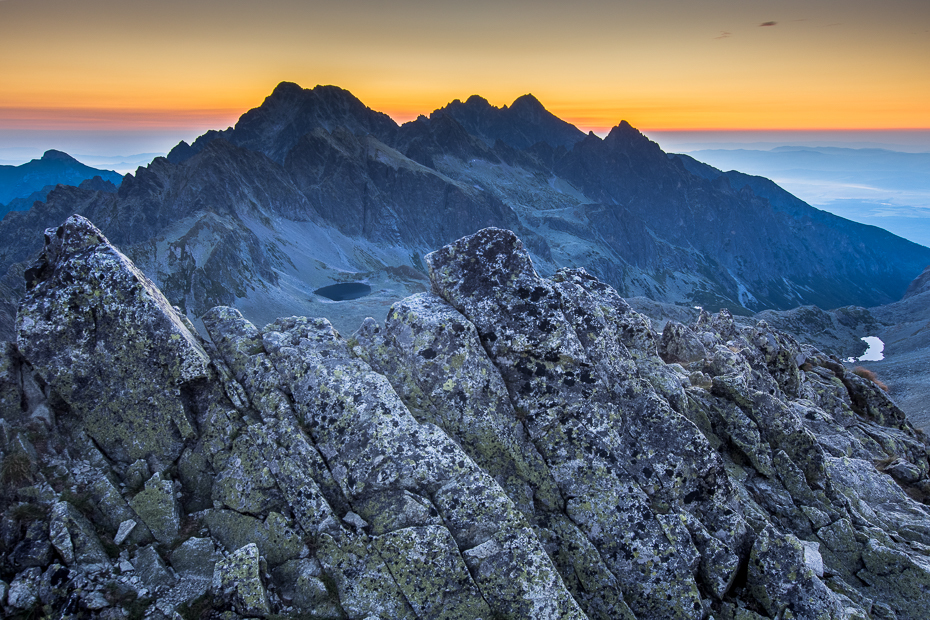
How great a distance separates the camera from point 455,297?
755 inches

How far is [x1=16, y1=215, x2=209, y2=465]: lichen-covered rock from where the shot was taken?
15898mm

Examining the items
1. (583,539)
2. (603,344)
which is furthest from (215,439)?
(603,344)

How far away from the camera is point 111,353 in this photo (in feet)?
53.6

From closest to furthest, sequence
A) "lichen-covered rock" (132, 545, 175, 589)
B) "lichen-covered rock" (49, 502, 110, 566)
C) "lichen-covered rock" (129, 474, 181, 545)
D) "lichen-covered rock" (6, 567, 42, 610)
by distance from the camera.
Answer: "lichen-covered rock" (6, 567, 42, 610), "lichen-covered rock" (49, 502, 110, 566), "lichen-covered rock" (132, 545, 175, 589), "lichen-covered rock" (129, 474, 181, 545)

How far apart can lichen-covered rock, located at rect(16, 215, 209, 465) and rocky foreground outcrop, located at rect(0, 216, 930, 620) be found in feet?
0.23

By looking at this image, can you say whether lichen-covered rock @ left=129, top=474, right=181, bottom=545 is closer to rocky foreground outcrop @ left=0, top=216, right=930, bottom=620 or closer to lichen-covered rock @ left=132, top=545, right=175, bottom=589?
rocky foreground outcrop @ left=0, top=216, right=930, bottom=620

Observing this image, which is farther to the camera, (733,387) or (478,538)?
(733,387)

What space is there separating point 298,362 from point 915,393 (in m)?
148

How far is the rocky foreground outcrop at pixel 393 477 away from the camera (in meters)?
13.1

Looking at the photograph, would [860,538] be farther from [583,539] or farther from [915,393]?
[915,393]

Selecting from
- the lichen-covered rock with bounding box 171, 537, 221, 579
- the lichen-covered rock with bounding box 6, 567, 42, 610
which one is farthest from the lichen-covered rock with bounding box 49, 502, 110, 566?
the lichen-covered rock with bounding box 171, 537, 221, 579

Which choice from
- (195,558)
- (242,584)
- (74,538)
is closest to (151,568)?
(195,558)

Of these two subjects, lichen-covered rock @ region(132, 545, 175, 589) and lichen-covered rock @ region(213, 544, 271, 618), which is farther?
lichen-covered rock @ region(132, 545, 175, 589)

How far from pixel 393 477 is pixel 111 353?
10.9m
